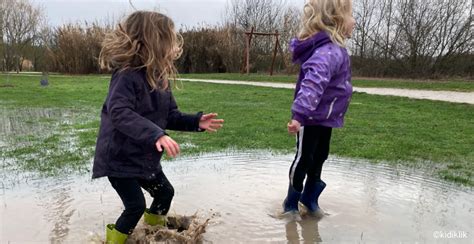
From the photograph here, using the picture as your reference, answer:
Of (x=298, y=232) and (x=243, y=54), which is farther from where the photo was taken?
(x=243, y=54)

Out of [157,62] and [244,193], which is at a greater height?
[157,62]

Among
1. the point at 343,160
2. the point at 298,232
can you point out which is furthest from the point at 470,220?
the point at 343,160

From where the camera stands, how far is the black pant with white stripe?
3586 mm

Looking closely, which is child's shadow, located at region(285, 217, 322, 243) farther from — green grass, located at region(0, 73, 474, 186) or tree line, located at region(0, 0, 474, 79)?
tree line, located at region(0, 0, 474, 79)

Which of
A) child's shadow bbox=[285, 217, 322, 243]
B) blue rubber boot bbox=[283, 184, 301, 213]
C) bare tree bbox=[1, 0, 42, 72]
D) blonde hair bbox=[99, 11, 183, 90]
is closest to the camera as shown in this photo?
blonde hair bbox=[99, 11, 183, 90]

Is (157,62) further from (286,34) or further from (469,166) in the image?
(286,34)

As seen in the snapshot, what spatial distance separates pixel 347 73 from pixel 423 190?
1.67m

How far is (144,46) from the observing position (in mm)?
2975

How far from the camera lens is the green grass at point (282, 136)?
18.6 feet

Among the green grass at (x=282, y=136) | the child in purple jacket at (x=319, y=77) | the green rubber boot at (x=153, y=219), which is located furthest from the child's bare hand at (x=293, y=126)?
the green grass at (x=282, y=136)

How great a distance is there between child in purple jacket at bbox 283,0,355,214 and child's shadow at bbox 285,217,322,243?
10.4 inches

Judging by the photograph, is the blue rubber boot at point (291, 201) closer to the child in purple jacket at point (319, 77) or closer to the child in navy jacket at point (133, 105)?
the child in purple jacket at point (319, 77)

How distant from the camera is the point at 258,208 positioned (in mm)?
4031

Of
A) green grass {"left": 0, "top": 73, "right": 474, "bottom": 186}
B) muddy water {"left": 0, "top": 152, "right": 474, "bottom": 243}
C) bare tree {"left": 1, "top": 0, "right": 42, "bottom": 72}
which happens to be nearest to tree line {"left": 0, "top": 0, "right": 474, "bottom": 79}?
bare tree {"left": 1, "top": 0, "right": 42, "bottom": 72}
